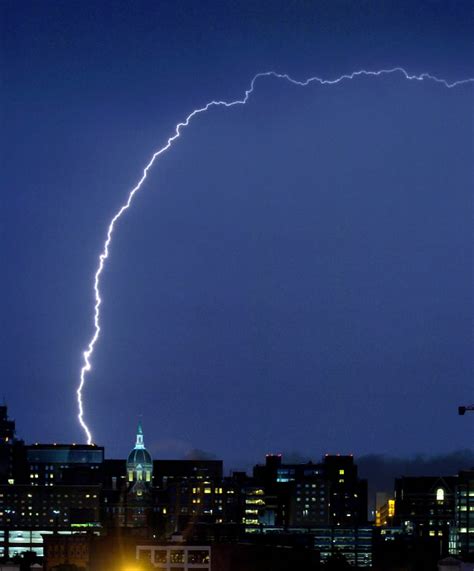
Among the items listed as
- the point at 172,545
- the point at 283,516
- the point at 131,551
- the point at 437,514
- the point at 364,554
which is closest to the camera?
the point at 172,545

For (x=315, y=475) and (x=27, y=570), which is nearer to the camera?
(x=27, y=570)

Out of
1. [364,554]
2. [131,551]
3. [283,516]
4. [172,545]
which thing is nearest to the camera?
[172,545]

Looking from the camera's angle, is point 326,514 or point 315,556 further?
point 326,514

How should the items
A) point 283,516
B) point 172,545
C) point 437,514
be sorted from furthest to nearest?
point 283,516
point 437,514
point 172,545

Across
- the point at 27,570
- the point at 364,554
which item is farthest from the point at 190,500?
the point at 27,570

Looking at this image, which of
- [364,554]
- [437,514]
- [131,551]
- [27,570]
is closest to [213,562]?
[27,570]

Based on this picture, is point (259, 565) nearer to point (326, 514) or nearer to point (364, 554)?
point (364, 554)

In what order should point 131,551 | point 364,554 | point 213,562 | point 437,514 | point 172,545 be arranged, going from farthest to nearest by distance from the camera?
1. point 437,514
2. point 364,554
3. point 131,551
4. point 172,545
5. point 213,562

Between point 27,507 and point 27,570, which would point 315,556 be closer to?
point 27,570

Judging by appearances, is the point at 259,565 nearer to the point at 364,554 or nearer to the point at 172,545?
the point at 172,545
